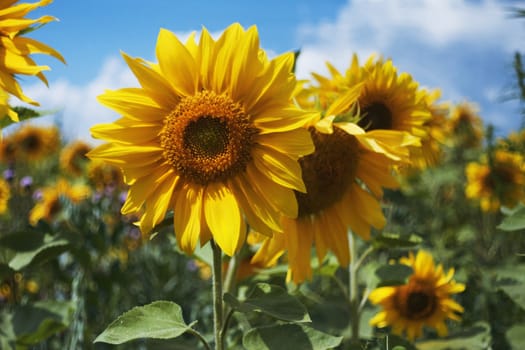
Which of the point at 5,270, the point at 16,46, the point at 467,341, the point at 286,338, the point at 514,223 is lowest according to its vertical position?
the point at 467,341

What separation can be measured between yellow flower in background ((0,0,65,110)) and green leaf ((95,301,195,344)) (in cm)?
60

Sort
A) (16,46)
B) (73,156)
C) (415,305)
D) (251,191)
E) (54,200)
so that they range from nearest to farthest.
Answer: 1. (251,191)
2. (16,46)
3. (415,305)
4. (54,200)
5. (73,156)

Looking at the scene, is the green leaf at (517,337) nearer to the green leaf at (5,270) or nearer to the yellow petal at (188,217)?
the yellow petal at (188,217)

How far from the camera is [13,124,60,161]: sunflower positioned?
5.71 m

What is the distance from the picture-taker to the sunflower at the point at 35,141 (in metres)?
5.71

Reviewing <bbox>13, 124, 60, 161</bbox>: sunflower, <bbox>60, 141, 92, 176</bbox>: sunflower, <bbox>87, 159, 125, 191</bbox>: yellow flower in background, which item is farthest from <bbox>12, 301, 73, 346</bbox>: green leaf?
<bbox>13, 124, 60, 161</bbox>: sunflower

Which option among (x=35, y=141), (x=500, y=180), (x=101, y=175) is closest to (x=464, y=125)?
(x=500, y=180)

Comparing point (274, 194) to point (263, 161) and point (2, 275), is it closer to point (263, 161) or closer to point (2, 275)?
point (263, 161)

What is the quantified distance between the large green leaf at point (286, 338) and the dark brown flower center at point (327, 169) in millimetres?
384

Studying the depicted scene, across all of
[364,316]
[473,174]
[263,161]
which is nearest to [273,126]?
[263,161]

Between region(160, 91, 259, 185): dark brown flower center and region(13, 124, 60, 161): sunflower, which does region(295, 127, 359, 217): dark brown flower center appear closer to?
region(160, 91, 259, 185): dark brown flower center

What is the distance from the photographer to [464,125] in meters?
5.21

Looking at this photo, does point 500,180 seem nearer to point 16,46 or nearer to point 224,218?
point 224,218

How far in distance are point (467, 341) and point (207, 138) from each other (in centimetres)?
134
